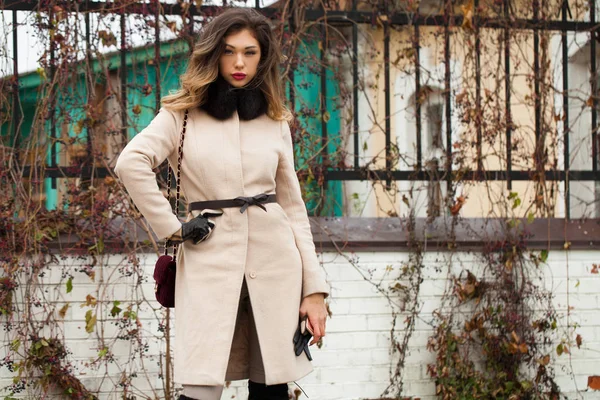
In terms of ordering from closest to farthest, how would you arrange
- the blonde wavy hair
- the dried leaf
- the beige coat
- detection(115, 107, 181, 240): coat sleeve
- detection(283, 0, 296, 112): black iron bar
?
detection(115, 107, 181, 240): coat sleeve, the beige coat, the blonde wavy hair, the dried leaf, detection(283, 0, 296, 112): black iron bar

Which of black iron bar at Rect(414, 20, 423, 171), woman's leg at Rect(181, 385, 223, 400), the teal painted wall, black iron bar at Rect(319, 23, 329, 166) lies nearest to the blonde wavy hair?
woman's leg at Rect(181, 385, 223, 400)

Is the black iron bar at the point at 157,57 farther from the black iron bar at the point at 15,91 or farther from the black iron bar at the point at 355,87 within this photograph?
the black iron bar at the point at 355,87

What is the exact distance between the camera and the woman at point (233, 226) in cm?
317

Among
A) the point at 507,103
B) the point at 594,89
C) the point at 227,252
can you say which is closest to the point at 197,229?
the point at 227,252

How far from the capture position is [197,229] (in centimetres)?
312

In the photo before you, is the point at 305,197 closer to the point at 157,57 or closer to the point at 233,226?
the point at 157,57

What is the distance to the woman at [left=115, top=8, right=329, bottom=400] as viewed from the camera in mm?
3166

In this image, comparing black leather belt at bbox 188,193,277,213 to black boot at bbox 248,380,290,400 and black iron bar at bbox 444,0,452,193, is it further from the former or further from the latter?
black iron bar at bbox 444,0,452,193

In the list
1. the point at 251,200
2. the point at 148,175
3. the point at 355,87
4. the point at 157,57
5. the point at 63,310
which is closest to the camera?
the point at 148,175

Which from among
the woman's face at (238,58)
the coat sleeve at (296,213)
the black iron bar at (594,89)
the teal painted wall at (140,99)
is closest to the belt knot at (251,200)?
the coat sleeve at (296,213)

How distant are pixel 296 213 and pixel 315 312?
389 millimetres

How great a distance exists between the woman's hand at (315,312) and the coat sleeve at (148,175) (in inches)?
24.0

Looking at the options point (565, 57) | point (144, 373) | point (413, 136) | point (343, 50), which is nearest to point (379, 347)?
point (144, 373)

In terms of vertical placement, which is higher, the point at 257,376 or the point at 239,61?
the point at 239,61
